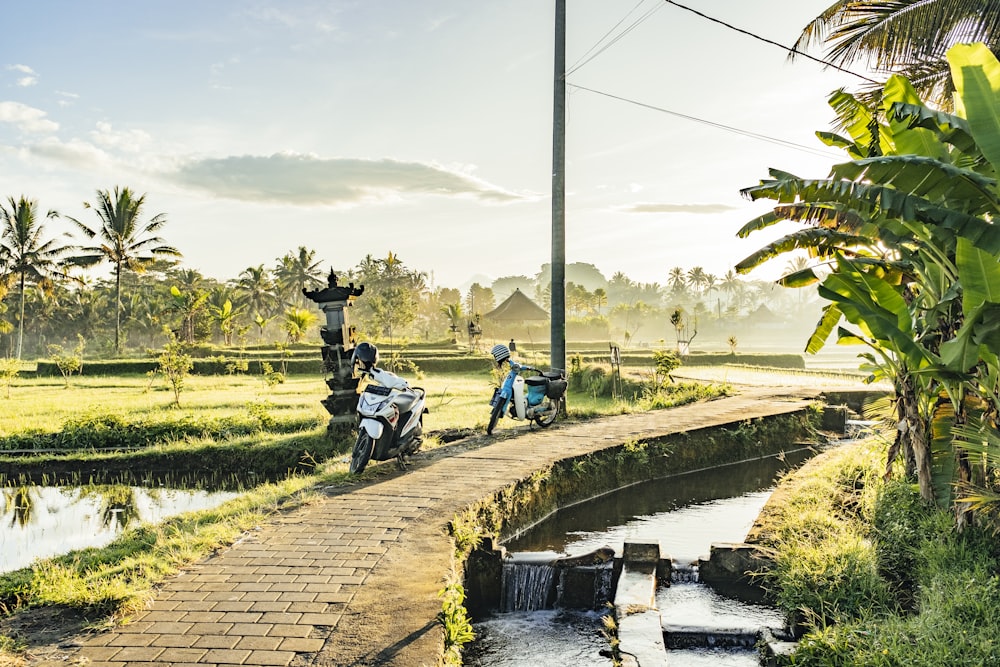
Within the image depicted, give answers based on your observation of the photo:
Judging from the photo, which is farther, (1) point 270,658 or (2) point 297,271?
(2) point 297,271

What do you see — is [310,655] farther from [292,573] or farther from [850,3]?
[850,3]

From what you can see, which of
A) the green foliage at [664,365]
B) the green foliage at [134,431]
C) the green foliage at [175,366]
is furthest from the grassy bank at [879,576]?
the green foliage at [175,366]

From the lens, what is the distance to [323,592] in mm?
3811

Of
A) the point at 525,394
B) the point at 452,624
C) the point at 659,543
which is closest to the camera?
the point at 452,624

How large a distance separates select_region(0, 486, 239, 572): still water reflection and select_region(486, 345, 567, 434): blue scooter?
135 inches

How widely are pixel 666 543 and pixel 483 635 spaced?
2331mm

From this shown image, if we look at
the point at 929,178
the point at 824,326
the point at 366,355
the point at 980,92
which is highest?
the point at 980,92

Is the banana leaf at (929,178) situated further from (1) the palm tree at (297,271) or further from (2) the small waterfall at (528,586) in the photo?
(1) the palm tree at (297,271)

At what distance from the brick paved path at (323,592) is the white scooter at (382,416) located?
1.06ft

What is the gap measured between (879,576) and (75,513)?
291 inches

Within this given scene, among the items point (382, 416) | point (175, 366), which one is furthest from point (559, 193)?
point (175, 366)

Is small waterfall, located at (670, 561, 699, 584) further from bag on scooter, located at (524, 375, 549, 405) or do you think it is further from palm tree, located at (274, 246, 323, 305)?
palm tree, located at (274, 246, 323, 305)

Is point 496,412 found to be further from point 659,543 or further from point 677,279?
point 677,279

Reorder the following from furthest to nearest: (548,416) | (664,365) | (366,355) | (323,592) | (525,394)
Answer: (664,365) → (548,416) → (525,394) → (366,355) → (323,592)
